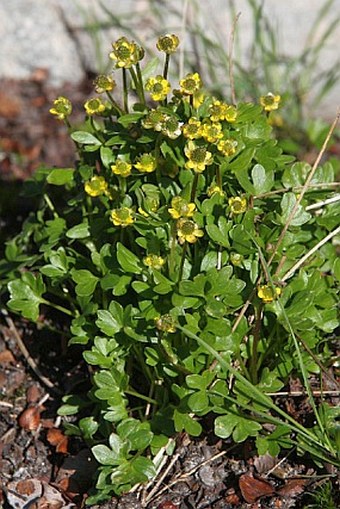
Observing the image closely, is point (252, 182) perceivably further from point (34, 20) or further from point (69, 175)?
point (34, 20)

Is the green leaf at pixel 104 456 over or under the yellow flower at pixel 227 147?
under

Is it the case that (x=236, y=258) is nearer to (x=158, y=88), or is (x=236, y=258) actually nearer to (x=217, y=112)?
(x=217, y=112)

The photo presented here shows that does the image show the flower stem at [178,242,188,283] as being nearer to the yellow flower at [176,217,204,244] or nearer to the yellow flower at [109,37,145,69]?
the yellow flower at [176,217,204,244]

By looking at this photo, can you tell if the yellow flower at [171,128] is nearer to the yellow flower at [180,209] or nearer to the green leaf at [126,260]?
the yellow flower at [180,209]

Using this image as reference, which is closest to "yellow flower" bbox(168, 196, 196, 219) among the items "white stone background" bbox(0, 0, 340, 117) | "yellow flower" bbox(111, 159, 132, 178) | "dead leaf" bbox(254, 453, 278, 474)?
"yellow flower" bbox(111, 159, 132, 178)

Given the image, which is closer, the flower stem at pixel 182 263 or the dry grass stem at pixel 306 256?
the flower stem at pixel 182 263

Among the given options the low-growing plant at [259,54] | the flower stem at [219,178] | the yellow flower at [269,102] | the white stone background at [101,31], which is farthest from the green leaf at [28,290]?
the white stone background at [101,31]

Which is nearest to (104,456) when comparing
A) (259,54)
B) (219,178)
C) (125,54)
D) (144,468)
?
(144,468)

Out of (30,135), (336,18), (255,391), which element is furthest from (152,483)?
(336,18)
